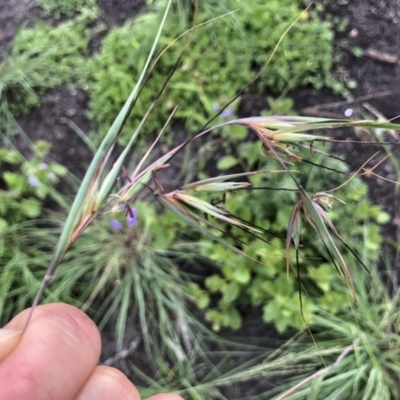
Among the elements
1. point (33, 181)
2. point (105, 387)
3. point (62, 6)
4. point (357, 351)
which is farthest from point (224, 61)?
point (105, 387)

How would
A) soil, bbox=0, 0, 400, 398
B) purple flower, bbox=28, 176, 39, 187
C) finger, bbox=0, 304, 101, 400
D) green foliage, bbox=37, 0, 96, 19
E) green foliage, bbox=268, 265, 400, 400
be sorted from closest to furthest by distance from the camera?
finger, bbox=0, 304, 101, 400, green foliage, bbox=268, 265, 400, 400, purple flower, bbox=28, 176, 39, 187, soil, bbox=0, 0, 400, 398, green foliage, bbox=37, 0, 96, 19

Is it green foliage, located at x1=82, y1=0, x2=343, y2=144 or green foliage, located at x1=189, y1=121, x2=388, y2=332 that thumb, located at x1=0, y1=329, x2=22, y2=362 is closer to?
green foliage, located at x1=189, y1=121, x2=388, y2=332

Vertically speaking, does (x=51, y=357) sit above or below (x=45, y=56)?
below

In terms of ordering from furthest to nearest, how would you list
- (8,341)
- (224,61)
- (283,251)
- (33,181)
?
(224,61), (33,181), (283,251), (8,341)

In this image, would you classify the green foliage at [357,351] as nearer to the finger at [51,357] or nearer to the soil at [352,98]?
the soil at [352,98]

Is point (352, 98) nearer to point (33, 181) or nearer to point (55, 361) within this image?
point (33, 181)

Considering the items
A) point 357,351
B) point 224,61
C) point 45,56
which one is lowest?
point 357,351

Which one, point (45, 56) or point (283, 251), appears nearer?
point (283, 251)

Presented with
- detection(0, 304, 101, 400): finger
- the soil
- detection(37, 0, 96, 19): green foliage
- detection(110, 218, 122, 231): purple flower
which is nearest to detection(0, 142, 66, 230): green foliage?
the soil
